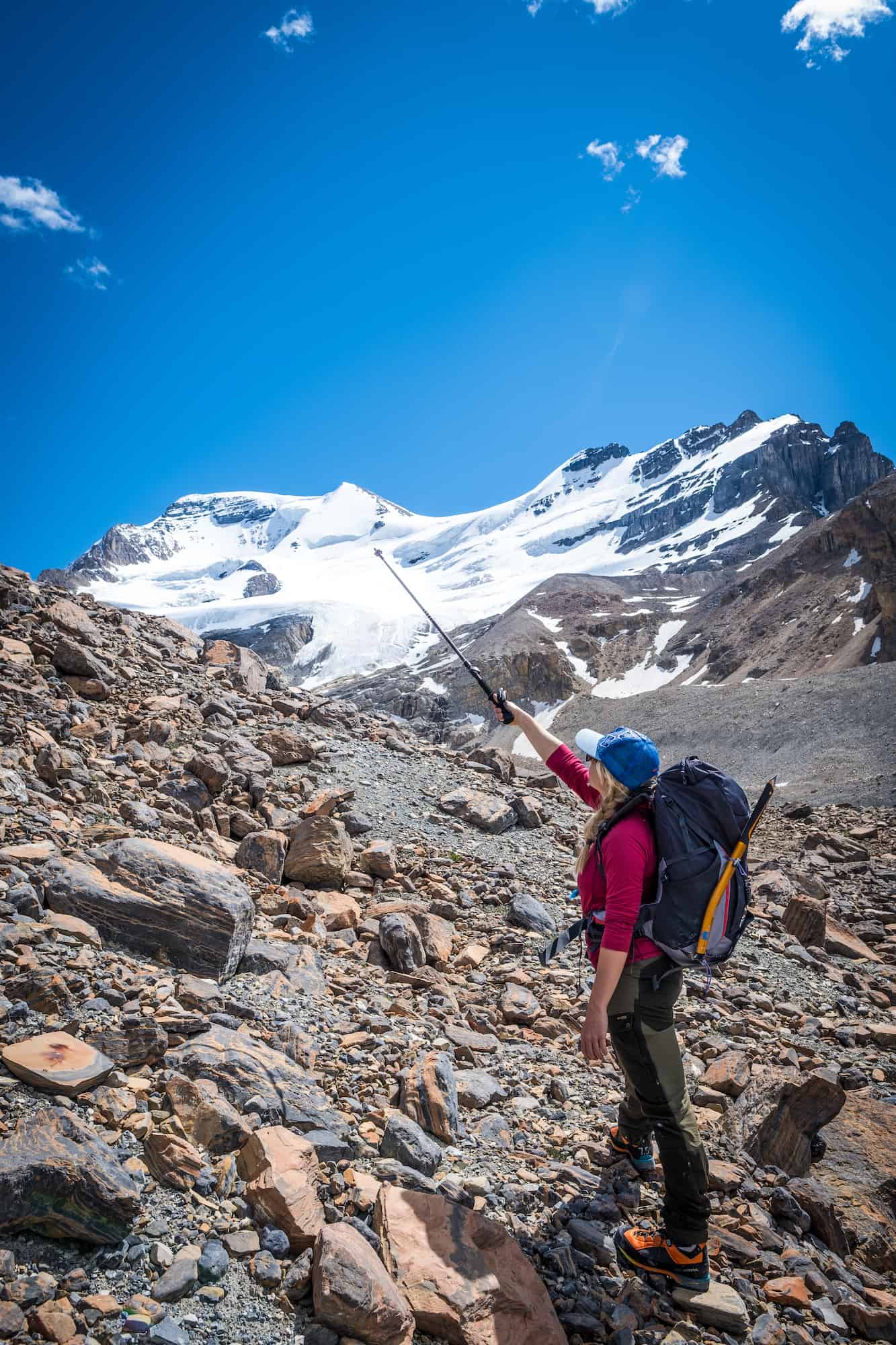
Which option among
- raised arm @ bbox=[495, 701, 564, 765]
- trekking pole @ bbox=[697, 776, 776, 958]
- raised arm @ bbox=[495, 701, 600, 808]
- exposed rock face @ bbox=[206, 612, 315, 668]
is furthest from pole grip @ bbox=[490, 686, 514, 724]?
exposed rock face @ bbox=[206, 612, 315, 668]

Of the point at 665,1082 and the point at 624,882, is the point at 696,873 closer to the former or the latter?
the point at 624,882

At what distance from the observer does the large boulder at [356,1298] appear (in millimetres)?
2746

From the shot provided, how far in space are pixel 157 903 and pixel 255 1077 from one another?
1675 mm

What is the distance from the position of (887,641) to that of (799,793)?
33.4 metres

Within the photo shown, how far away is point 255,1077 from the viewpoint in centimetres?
385

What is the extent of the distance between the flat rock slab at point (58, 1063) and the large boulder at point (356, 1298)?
1.38 m

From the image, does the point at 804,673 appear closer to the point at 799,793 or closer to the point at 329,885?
the point at 799,793

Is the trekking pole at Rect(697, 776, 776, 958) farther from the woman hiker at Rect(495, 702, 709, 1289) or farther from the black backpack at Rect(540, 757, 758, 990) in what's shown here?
the woman hiker at Rect(495, 702, 709, 1289)

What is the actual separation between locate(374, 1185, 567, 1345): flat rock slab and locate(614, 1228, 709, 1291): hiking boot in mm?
619

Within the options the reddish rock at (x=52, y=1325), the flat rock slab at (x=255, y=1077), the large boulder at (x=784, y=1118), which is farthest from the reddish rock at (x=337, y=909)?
the reddish rock at (x=52, y=1325)

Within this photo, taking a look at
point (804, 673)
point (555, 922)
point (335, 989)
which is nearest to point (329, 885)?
point (335, 989)

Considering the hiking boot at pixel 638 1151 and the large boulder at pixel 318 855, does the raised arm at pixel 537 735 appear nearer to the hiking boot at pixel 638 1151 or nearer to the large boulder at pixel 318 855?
the hiking boot at pixel 638 1151

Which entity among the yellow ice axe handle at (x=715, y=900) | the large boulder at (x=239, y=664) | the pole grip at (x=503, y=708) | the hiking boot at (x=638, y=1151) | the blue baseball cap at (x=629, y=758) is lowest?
the hiking boot at (x=638, y=1151)

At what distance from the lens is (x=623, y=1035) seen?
3793mm
